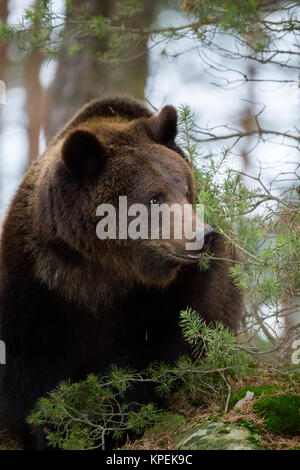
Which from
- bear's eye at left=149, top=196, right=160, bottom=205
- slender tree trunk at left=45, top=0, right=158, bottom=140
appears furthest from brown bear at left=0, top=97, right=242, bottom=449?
slender tree trunk at left=45, top=0, right=158, bottom=140

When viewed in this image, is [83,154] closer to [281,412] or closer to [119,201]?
[119,201]

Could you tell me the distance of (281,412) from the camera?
12.4 feet

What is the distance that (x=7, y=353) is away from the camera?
467cm

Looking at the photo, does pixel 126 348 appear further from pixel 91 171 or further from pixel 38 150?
pixel 38 150

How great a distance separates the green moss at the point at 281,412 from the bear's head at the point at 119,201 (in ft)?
3.63

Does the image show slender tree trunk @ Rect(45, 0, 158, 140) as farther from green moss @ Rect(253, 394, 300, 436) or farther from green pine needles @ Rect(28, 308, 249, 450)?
green moss @ Rect(253, 394, 300, 436)

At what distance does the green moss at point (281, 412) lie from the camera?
3670 millimetres

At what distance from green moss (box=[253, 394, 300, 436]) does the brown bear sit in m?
0.98

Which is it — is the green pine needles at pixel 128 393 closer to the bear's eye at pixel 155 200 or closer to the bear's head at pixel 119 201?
the bear's head at pixel 119 201

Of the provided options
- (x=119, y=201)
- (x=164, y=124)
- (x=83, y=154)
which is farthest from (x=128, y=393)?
(x=164, y=124)

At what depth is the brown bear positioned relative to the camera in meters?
4.26

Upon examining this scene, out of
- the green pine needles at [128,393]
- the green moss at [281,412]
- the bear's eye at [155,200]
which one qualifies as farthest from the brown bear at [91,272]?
the green moss at [281,412]

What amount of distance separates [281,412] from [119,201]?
1.87m
